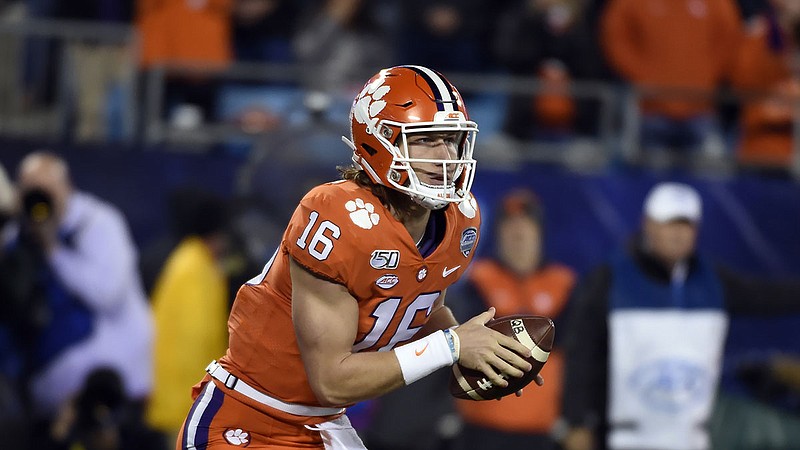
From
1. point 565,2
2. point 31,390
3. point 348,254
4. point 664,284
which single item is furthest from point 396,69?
point 565,2

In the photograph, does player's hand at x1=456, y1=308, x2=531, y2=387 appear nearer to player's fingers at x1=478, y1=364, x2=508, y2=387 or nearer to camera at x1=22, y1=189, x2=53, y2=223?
player's fingers at x1=478, y1=364, x2=508, y2=387

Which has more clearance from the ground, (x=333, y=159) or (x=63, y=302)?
(x=333, y=159)

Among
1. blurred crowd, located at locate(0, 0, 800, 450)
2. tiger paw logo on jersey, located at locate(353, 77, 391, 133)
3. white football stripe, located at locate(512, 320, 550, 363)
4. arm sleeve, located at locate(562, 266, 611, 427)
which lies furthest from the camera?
blurred crowd, located at locate(0, 0, 800, 450)

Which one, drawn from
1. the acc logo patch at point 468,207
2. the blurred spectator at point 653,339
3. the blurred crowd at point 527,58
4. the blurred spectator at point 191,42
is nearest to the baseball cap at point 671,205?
the blurred spectator at point 653,339

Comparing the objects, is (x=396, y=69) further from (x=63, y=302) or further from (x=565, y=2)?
(x=565, y=2)

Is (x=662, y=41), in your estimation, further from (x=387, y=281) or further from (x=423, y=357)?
(x=423, y=357)

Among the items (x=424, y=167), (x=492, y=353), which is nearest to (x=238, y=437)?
(x=492, y=353)

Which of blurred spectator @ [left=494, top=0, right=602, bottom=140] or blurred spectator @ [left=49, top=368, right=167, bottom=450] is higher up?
blurred spectator @ [left=494, top=0, right=602, bottom=140]

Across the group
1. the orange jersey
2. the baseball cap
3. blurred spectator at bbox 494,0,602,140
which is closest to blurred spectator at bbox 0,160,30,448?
the orange jersey

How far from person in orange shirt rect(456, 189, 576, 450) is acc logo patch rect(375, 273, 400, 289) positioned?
10.2 ft

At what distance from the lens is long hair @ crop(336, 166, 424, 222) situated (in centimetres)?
408

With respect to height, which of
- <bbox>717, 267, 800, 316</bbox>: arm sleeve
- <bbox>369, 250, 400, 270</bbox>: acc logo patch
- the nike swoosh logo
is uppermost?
<bbox>369, 250, 400, 270</bbox>: acc logo patch

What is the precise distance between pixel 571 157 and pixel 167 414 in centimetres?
272

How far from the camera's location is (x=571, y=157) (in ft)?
26.3
